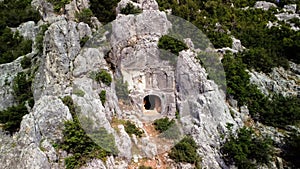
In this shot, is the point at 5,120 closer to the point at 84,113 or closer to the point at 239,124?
the point at 84,113

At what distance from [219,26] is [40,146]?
19901mm

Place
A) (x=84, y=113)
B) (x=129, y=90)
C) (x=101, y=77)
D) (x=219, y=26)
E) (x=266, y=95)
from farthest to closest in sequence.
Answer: (x=219, y=26)
(x=266, y=95)
(x=129, y=90)
(x=101, y=77)
(x=84, y=113)

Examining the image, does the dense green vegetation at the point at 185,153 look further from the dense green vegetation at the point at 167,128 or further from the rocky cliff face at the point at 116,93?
the dense green vegetation at the point at 167,128

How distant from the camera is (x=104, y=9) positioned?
1001 inches

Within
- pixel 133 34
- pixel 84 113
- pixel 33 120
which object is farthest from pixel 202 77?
pixel 33 120

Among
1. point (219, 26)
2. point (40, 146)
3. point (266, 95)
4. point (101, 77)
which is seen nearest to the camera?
point (40, 146)

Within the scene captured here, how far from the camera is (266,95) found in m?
A: 25.1

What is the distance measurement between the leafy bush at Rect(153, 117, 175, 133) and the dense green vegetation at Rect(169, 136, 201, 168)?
152 centimetres

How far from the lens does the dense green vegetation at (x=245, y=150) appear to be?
778 inches

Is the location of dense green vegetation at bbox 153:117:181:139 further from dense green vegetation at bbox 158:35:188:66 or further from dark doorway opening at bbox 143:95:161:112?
dense green vegetation at bbox 158:35:188:66

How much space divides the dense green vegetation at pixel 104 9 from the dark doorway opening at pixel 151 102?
7.28 meters

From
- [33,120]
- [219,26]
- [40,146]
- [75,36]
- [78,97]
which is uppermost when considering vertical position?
[219,26]

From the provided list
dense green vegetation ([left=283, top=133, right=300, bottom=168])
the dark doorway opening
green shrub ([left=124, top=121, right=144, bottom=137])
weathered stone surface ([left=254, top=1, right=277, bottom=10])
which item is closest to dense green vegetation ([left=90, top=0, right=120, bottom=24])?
the dark doorway opening

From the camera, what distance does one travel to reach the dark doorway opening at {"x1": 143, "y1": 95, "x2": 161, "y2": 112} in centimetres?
2295
